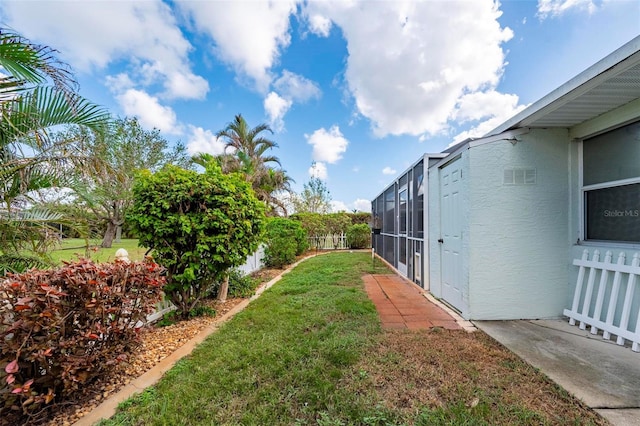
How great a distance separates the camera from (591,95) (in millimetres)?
2705

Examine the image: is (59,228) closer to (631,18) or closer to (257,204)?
(257,204)

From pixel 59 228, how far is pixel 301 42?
794 centimetres

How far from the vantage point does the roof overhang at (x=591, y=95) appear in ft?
7.04

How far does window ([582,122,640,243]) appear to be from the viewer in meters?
2.90

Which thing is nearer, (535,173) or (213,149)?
(535,173)

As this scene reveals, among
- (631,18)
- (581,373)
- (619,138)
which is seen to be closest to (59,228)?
(581,373)

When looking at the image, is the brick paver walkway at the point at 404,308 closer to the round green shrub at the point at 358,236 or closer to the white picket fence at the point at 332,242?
the round green shrub at the point at 358,236

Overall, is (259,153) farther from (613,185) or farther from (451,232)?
(613,185)

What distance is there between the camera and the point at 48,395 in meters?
1.77

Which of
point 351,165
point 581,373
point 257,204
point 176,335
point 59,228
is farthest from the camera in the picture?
point 351,165

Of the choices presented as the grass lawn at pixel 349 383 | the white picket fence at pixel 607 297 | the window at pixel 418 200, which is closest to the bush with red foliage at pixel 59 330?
→ the grass lawn at pixel 349 383

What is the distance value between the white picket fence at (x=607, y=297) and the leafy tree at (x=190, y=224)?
14.7 feet

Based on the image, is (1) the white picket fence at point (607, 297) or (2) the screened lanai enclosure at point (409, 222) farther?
(2) the screened lanai enclosure at point (409, 222)

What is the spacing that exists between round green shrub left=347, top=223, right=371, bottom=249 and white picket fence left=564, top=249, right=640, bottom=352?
11.4 metres
